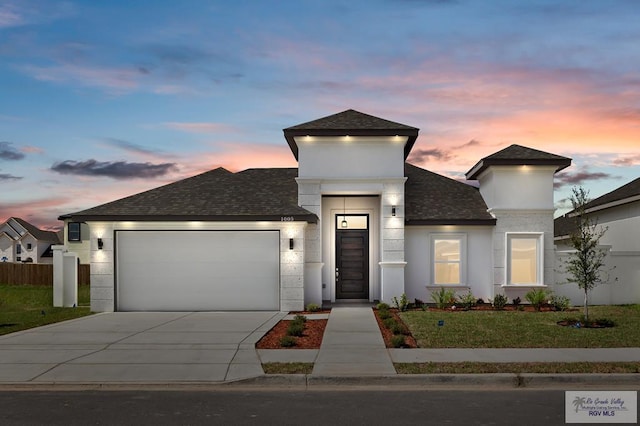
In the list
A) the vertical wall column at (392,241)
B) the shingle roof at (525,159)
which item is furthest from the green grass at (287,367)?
the shingle roof at (525,159)

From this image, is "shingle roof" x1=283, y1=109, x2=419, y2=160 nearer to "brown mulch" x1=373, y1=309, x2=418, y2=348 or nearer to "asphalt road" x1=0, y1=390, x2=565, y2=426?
"brown mulch" x1=373, y1=309, x2=418, y2=348

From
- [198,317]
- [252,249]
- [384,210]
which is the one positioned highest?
[384,210]

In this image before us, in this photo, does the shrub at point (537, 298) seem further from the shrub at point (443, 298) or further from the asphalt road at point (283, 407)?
the asphalt road at point (283, 407)

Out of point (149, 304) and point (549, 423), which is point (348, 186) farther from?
point (549, 423)

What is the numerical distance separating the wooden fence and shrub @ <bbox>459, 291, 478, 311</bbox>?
26898mm

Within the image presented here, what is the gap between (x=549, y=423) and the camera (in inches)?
300

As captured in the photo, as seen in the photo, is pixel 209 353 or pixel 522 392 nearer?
pixel 522 392

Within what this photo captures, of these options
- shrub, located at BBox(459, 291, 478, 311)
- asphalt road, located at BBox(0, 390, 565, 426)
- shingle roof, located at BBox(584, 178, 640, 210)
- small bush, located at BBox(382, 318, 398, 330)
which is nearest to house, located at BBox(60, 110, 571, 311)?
shrub, located at BBox(459, 291, 478, 311)

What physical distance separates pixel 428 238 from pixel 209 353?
468 inches

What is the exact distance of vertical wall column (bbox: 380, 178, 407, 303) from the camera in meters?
21.1

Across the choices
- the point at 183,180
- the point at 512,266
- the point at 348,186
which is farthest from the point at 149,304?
the point at 512,266

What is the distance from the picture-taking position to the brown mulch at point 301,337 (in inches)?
509

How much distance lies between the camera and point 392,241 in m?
21.2

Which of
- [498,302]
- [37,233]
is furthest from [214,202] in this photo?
[37,233]
